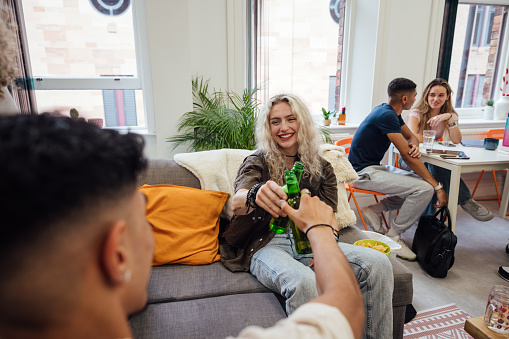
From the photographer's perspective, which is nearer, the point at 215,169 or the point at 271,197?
the point at 271,197

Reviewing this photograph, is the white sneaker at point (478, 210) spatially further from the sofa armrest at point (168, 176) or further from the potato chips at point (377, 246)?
the sofa armrest at point (168, 176)

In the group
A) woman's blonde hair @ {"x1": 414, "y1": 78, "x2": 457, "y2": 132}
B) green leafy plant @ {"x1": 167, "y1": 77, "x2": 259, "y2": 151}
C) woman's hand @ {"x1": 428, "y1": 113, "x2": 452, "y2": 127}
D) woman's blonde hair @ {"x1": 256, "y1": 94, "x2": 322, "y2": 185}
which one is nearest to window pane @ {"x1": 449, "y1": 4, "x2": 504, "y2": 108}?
woman's blonde hair @ {"x1": 414, "y1": 78, "x2": 457, "y2": 132}

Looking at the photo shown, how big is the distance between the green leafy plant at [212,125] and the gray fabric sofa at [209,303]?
48.3 inches

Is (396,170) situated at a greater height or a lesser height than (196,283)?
greater

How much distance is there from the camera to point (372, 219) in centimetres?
297

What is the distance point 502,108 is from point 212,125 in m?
3.54

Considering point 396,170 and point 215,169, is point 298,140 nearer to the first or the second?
point 215,169

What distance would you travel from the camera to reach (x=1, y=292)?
406mm

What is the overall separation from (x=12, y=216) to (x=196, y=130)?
8.25 feet

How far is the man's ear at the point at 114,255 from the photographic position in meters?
0.43

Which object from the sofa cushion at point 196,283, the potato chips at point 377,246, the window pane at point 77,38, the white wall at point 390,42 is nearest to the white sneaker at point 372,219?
the white wall at point 390,42

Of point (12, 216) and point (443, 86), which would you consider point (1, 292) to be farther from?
point (443, 86)

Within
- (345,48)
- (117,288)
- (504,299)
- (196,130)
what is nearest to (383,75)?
(345,48)

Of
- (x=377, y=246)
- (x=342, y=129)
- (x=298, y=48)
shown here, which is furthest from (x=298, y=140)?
(x=298, y=48)
